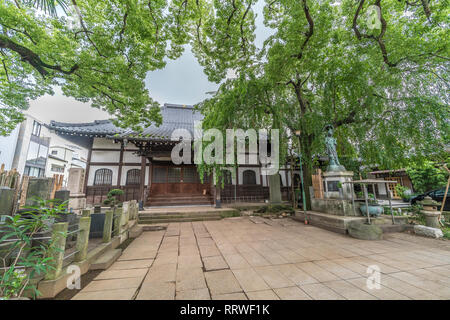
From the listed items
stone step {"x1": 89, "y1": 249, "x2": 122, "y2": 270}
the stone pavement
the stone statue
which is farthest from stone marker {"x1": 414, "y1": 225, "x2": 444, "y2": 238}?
stone step {"x1": 89, "y1": 249, "x2": 122, "y2": 270}

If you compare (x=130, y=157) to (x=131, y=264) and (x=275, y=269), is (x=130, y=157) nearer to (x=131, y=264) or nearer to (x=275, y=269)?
(x=131, y=264)

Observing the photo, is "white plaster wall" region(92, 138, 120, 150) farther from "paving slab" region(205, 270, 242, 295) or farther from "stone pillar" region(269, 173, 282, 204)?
"paving slab" region(205, 270, 242, 295)

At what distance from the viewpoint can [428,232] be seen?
13.5 ft

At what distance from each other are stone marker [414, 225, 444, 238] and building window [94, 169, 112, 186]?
1305cm

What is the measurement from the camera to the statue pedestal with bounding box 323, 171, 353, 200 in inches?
214

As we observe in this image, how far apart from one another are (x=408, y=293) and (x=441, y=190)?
31.4 feet

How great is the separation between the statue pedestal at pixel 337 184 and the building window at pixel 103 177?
36.7 feet

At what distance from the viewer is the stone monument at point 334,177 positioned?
17.9 ft

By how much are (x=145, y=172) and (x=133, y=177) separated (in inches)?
47.1

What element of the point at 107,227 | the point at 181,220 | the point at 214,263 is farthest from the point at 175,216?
the point at 214,263

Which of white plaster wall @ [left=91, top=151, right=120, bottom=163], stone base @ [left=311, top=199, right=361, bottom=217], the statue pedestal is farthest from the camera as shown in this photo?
white plaster wall @ [left=91, top=151, right=120, bottom=163]

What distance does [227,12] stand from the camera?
17.7 ft

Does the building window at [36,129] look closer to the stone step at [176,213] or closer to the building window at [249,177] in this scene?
the stone step at [176,213]

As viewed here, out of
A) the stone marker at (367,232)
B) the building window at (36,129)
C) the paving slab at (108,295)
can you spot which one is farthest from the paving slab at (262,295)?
the building window at (36,129)
